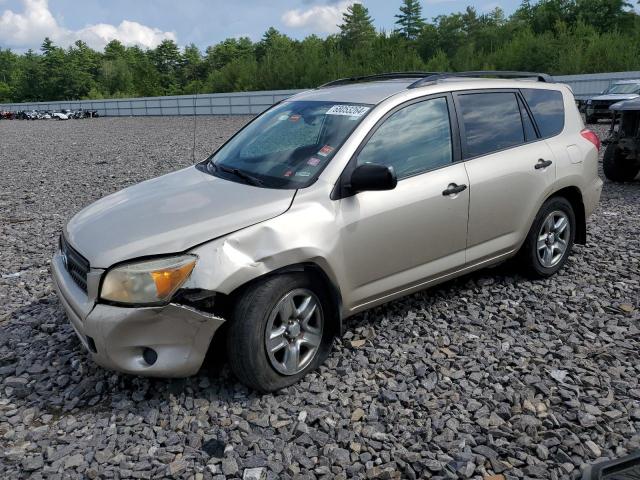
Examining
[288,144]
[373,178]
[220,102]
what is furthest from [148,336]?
[220,102]

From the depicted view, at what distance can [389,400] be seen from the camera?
131 inches

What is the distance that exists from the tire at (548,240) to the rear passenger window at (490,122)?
67cm

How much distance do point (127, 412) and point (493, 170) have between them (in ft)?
9.77

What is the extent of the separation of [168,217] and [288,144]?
110 cm

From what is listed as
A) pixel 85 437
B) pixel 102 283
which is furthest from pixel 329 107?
pixel 85 437

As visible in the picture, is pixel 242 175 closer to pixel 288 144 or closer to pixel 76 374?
pixel 288 144

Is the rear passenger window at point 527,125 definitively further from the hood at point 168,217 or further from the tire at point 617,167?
the tire at point 617,167

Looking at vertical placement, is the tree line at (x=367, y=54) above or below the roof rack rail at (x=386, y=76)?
above

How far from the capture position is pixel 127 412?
129 inches

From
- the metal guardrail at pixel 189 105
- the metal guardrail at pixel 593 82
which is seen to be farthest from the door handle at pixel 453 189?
the metal guardrail at pixel 189 105

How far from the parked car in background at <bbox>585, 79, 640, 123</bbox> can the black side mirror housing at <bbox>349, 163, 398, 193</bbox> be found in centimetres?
1846

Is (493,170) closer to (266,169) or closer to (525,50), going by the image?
(266,169)

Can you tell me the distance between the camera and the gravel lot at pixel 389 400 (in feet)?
9.41

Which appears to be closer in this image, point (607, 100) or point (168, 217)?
point (168, 217)
